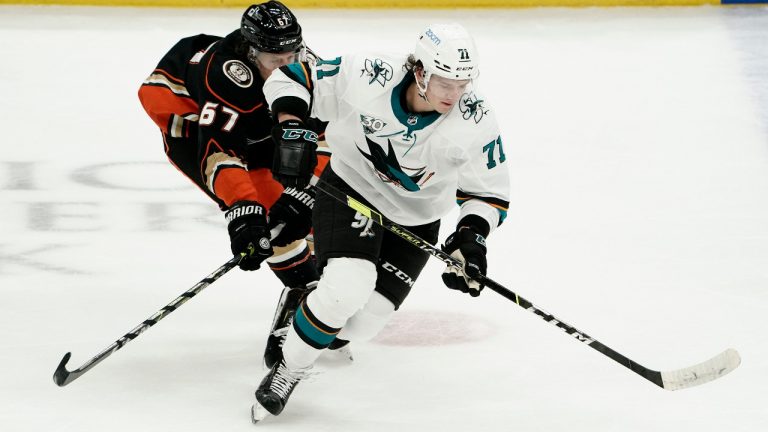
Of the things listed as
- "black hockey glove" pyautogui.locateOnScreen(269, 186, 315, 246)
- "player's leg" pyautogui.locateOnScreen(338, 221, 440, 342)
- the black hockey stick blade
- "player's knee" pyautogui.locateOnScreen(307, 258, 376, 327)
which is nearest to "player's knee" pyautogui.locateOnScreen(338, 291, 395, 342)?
"player's leg" pyautogui.locateOnScreen(338, 221, 440, 342)

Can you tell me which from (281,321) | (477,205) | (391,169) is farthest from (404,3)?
(477,205)

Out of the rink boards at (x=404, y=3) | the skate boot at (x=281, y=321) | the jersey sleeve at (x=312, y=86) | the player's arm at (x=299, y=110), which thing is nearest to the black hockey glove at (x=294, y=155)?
the player's arm at (x=299, y=110)

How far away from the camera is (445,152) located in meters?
3.45

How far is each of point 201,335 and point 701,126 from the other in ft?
10.1

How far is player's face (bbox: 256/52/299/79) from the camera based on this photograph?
3.94 meters

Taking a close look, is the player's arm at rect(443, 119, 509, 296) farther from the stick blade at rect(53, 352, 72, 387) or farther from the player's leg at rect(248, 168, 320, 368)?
the stick blade at rect(53, 352, 72, 387)

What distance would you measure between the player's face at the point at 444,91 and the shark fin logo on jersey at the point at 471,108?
10 cm

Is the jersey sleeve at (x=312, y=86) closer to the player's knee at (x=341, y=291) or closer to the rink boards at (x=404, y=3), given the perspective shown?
the player's knee at (x=341, y=291)

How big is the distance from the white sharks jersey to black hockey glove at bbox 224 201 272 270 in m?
0.31

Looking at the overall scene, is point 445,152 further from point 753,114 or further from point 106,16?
point 106,16

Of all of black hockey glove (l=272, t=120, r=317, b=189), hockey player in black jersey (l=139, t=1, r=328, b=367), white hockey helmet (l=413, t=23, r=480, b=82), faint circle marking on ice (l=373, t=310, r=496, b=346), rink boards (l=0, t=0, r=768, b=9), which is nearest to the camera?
white hockey helmet (l=413, t=23, r=480, b=82)

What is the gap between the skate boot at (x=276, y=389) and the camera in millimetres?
3404

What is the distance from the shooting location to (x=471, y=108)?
344 cm

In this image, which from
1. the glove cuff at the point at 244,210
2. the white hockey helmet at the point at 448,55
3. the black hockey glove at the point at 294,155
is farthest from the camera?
the glove cuff at the point at 244,210
